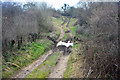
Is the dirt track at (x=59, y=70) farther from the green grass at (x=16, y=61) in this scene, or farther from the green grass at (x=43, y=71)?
A: the green grass at (x=16, y=61)

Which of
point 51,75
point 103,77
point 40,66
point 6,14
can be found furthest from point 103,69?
point 6,14

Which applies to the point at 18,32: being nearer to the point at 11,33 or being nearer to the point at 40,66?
the point at 11,33

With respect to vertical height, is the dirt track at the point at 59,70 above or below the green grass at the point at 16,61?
below

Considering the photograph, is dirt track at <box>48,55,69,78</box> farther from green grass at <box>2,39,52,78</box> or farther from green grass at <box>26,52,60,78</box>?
green grass at <box>2,39,52,78</box>

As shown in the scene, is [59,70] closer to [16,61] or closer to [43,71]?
[43,71]

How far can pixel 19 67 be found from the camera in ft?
33.5

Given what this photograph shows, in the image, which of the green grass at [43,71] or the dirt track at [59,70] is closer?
the green grass at [43,71]

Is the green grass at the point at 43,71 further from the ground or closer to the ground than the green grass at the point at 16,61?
closer to the ground

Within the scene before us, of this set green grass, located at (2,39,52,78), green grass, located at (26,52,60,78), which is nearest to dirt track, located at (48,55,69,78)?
green grass, located at (26,52,60,78)

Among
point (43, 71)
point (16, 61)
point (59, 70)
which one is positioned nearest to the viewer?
point (43, 71)

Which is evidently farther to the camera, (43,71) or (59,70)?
(59,70)

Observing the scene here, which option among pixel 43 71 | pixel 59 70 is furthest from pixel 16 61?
pixel 59 70

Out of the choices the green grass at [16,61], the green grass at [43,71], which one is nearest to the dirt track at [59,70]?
the green grass at [43,71]

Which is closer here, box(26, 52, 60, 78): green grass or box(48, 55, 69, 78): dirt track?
box(26, 52, 60, 78): green grass
